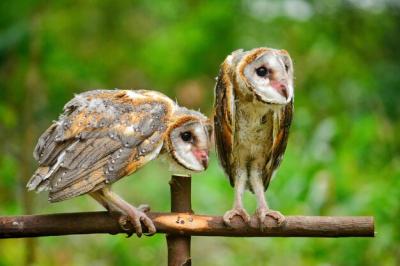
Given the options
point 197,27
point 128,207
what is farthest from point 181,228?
point 197,27

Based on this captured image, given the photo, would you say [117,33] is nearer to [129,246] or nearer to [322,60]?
[322,60]

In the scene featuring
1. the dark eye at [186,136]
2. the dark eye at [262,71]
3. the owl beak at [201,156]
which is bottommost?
the owl beak at [201,156]

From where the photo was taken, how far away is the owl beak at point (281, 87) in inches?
85.3

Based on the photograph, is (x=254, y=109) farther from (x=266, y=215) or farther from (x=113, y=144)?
(x=113, y=144)

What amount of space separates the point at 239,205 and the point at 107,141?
47cm

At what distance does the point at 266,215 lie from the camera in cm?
225

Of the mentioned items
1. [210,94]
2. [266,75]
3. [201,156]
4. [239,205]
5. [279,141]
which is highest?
[210,94]

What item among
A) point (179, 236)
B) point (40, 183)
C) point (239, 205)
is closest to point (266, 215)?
point (239, 205)

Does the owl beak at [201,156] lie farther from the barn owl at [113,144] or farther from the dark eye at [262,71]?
the dark eye at [262,71]

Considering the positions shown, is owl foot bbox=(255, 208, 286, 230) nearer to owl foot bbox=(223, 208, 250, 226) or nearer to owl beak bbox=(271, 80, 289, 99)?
owl foot bbox=(223, 208, 250, 226)

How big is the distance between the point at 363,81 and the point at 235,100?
4.03 m

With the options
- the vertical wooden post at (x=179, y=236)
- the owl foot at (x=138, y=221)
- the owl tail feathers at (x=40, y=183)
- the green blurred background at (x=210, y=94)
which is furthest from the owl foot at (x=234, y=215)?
the green blurred background at (x=210, y=94)

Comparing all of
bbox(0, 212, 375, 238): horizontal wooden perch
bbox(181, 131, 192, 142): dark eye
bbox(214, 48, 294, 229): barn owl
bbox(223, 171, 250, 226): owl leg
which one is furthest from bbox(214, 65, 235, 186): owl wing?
bbox(0, 212, 375, 238): horizontal wooden perch

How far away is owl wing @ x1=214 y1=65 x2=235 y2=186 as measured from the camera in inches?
91.0
